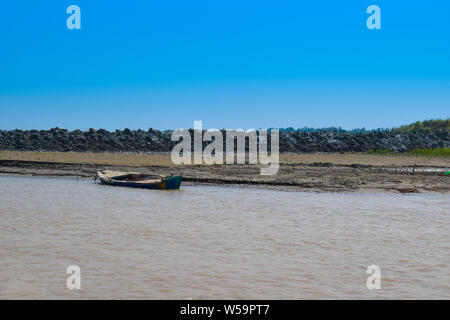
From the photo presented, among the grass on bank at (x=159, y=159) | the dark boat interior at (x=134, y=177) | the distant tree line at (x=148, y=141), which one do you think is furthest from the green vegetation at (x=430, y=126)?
the dark boat interior at (x=134, y=177)

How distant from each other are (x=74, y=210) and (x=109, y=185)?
27.3ft

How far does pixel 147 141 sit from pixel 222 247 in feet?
150

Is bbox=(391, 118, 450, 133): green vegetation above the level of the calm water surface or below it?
above

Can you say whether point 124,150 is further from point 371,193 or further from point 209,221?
point 209,221

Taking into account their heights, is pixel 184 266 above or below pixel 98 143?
below

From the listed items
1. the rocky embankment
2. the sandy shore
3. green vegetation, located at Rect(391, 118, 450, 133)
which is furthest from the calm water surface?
green vegetation, located at Rect(391, 118, 450, 133)

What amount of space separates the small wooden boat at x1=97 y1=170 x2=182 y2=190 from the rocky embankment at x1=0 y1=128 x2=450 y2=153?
87.3 feet

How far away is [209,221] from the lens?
15.5 m

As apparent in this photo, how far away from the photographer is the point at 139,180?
26.1m

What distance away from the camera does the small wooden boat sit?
926 inches

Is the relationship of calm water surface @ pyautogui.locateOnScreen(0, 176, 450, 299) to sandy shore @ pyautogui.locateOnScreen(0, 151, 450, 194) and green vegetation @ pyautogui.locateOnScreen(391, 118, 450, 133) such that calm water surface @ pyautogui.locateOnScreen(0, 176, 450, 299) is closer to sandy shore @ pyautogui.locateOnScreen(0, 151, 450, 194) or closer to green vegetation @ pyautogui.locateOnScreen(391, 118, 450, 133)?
sandy shore @ pyautogui.locateOnScreen(0, 151, 450, 194)
